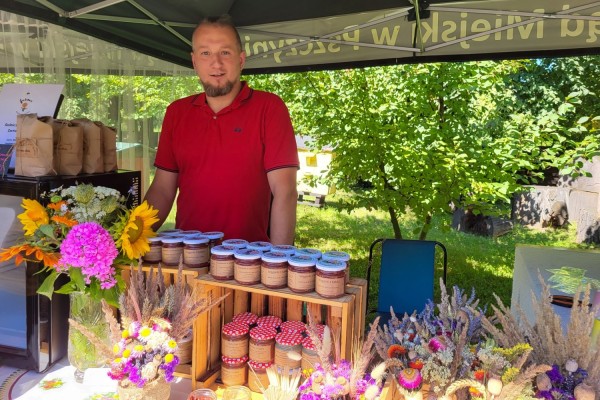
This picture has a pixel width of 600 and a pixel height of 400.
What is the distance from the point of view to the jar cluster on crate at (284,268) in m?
1.25

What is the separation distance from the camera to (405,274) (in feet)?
10.6

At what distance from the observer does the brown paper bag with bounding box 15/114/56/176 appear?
1.60 metres

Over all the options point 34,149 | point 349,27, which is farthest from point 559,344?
point 349,27

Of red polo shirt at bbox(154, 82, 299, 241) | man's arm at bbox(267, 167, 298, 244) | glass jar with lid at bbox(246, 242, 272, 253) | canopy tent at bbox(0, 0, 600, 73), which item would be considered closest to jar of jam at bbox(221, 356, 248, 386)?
glass jar with lid at bbox(246, 242, 272, 253)

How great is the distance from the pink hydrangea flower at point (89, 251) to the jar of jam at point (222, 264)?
27 cm

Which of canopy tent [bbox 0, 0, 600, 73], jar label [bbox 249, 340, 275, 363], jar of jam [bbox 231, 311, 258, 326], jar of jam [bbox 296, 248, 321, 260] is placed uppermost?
canopy tent [bbox 0, 0, 600, 73]

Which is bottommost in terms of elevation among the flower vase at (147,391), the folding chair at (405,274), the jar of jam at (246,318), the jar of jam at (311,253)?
the folding chair at (405,274)

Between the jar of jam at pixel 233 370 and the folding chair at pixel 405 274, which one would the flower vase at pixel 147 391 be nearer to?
the jar of jam at pixel 233 370

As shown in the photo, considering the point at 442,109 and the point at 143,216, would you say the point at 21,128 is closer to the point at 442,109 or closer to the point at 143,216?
the point at 143,216

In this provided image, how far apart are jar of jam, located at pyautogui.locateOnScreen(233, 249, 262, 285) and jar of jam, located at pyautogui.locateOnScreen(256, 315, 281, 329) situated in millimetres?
152

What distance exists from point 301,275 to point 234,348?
0.31 m

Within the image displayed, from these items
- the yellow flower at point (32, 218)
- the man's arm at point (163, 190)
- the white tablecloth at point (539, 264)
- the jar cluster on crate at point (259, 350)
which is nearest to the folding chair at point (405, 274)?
the white tablecloth at point (539, 264)

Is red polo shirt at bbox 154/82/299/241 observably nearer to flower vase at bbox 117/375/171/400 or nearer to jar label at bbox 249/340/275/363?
jar label at bbox 249/340/275/363

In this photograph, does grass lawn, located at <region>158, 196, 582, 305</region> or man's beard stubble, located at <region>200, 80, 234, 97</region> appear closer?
man's beard stubble, located at <region>200, 80, 234, 97</region>
